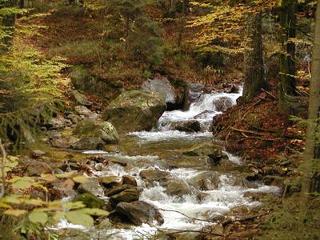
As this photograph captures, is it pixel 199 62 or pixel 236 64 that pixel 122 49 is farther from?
pixel 236 64

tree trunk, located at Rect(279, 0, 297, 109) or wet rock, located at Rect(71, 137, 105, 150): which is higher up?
tree trunk, located at Rect(279, 0, 297, 109)

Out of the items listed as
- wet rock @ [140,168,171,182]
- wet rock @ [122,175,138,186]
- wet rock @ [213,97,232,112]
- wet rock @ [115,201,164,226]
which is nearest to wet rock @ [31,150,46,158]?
wet rock @ [122,175,138,186]

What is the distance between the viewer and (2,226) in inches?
129

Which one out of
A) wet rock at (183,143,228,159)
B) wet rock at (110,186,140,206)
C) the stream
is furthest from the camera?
wet rock at (183,143,228,159)

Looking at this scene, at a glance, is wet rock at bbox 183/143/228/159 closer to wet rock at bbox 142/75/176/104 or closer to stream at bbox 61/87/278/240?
stream at bbox 61/87/278/240

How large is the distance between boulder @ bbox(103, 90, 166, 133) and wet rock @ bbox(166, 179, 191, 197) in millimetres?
6047

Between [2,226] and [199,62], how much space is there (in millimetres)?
18887

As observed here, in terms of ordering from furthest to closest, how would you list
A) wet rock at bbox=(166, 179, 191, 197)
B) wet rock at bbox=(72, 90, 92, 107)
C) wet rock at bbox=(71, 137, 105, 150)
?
wet rock at bbox=(72, 90, 92, 107) → wet rock at bbox=(71, 137, 105, 150) → wet rock at bbox=(166, 179, 191, 197)

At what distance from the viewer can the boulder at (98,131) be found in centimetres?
1299

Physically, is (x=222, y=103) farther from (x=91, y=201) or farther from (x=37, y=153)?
(x=91, y=201)

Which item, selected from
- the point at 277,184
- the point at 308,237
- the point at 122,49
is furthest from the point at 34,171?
the point at 122,49

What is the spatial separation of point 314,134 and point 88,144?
832 cm

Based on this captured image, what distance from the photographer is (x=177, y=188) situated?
9.04 meters

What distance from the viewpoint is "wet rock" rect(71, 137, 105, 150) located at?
12.3 metres
